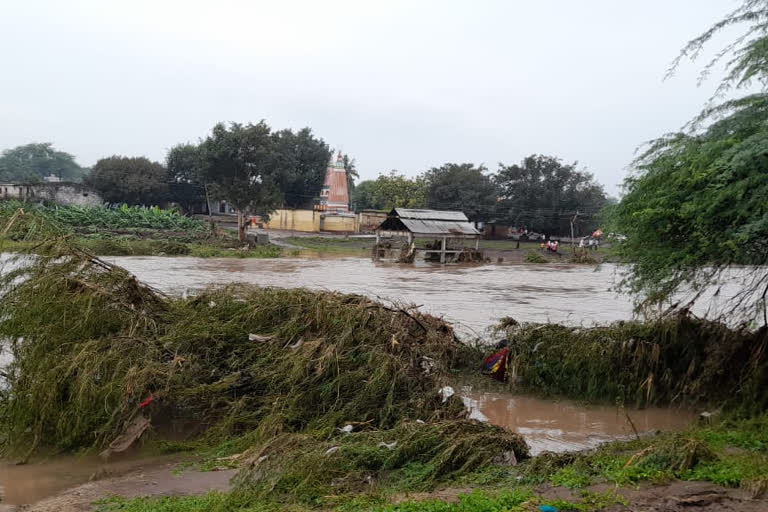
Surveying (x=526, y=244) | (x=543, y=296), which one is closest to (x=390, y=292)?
(x=543, y=296)

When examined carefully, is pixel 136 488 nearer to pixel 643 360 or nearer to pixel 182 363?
pixel 182 363

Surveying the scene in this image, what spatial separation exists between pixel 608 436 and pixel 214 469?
512 cm

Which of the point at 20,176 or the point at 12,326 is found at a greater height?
the point at 20,176

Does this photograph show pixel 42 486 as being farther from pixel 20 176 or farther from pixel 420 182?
pixel 20 176

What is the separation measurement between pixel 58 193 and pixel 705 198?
5602cm

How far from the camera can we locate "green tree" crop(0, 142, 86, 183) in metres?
84.6

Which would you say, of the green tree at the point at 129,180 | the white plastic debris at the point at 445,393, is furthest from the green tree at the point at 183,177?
the white plastic debris at the point at 445,393

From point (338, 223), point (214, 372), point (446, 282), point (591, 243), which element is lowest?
Answer: point (446, 282)

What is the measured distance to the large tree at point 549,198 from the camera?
5494 centimetres

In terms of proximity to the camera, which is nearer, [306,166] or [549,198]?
[549,198]

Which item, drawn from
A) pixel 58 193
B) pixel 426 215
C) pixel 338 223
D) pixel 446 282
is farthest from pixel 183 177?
pixel 446 282

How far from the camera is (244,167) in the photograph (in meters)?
45.9

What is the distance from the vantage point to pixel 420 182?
6575cm

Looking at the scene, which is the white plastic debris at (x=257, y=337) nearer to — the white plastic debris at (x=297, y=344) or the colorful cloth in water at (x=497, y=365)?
the white plastic debris at (x=297, y=344)
